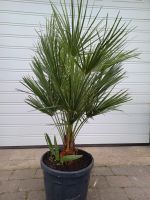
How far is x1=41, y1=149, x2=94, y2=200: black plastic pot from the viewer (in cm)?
203

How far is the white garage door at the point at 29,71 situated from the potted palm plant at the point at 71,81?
161 centimetres

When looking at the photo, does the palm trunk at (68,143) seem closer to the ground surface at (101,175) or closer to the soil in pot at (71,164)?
the soil in pot at (71,164)

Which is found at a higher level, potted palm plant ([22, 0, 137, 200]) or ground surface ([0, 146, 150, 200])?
potted palm plant ([22, 0, 137, 200])

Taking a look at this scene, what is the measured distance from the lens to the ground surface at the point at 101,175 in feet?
8.32

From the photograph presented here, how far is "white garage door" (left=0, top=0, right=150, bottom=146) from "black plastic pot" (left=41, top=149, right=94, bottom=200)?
5.75 feet

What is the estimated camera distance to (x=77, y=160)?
2.23 metres

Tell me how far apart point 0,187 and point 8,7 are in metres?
2.55

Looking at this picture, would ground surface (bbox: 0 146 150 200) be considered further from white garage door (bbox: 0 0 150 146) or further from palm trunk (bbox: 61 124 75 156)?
palm trunk (bbox: 61 124 75 156)

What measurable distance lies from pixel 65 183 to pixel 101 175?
3.35ft

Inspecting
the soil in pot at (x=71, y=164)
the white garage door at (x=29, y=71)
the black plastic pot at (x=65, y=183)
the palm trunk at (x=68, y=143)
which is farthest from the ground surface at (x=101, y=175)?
the palm trunk at (x=68, y=143)

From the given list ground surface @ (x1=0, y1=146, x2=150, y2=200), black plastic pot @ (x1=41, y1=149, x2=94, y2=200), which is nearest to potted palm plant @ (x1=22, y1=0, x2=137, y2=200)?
black plastic pot @ (x1=41, y1=149, x2=94, y2=200)

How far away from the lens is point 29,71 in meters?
3.67

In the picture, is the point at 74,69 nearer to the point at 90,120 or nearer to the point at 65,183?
the point at 65,183

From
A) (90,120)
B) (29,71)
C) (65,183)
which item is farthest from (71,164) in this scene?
(29,71)
